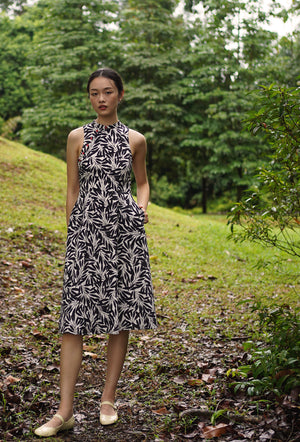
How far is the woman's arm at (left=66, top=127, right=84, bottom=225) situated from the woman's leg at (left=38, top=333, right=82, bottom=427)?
2.45 feet

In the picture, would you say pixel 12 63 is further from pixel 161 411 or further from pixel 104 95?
pixel 161 411

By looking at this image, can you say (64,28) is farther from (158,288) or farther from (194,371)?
(194,371)

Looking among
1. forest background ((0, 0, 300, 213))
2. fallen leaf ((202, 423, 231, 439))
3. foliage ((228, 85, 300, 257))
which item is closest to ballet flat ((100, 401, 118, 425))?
fallen leaf ((202, 423, 231, 439))

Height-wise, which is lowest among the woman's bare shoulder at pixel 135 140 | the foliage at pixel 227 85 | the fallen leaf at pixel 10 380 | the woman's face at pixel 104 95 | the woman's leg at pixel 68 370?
the fallen leaf at pixel 10 380

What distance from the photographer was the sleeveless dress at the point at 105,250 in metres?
2.84

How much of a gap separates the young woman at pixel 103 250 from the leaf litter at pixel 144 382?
0.33 meters

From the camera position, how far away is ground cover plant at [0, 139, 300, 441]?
287 cm

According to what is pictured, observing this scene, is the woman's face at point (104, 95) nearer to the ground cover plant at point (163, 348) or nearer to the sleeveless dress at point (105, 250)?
the sleeveless dress at point (105, 250)

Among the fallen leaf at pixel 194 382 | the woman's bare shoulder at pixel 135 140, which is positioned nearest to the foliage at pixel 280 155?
the woman's bare shoulder at pixel 135 140

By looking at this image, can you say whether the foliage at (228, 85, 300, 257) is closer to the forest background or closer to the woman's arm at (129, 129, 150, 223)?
the woman's arm at (129, 129, 150, 223)

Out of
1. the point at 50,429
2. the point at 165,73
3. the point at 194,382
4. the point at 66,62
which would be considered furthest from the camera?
the point at 165,73

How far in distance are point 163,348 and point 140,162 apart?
208cm

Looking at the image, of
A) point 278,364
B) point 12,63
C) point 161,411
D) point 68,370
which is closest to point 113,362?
point 68,370

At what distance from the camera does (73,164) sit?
2984 millimetres
